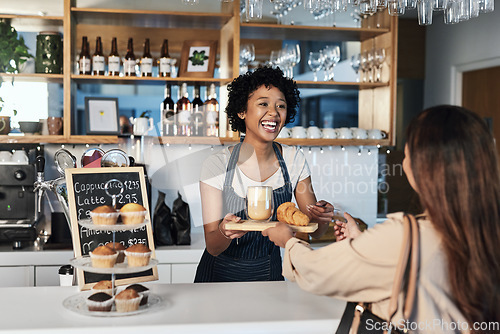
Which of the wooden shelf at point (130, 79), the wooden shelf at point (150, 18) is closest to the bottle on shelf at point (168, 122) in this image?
the wooden shelf at point (130, 79)

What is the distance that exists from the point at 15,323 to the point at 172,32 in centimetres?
277

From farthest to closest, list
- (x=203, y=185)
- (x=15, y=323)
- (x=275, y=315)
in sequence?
(x=203, y=185)
(x=275, y=315)
(x=15, y=323)

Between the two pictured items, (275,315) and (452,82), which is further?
(452,82)

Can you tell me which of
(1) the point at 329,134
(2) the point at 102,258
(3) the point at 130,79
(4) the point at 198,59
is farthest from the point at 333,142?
(2) the point at 102,258

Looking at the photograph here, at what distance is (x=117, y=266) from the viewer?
5.24 ft

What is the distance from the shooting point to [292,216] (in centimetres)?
200

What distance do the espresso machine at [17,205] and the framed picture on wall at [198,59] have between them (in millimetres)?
1153

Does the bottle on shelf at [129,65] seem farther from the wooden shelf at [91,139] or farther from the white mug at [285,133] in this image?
the white mug at [285,133]

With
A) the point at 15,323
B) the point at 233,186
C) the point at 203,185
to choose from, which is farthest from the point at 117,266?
the point at 233,186

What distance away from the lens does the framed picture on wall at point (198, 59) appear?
3695 millimetres

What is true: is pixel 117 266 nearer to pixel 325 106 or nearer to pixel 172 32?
pixel 172 32

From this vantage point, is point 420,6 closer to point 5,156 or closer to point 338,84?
point 338,84

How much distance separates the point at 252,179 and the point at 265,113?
11.5 inches

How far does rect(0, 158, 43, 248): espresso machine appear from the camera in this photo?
10.6 ft
